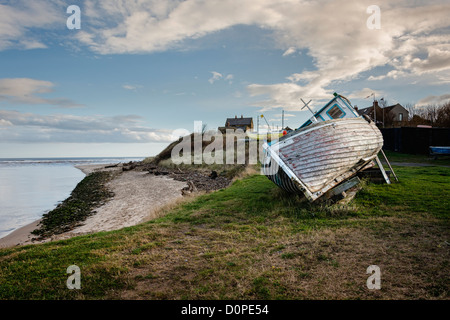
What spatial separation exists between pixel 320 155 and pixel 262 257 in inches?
174

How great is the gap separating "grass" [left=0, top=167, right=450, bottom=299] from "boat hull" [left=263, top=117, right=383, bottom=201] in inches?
42.7

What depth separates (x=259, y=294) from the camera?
418cm

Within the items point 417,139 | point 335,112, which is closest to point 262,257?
point 335,112

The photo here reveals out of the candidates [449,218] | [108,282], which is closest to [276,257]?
[108,282]

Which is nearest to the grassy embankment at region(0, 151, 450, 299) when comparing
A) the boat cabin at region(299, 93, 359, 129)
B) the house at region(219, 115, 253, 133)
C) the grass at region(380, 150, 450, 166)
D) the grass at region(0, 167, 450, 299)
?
the grass at region(0, 167, 450, 299)

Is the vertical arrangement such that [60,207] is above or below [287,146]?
Answer: below

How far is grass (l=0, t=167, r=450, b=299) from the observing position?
4.33 meters

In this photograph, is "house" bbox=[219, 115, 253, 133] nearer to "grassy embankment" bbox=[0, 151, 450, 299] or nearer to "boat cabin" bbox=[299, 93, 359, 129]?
"boat cabin" bbox=[299, 93, 359, 129]

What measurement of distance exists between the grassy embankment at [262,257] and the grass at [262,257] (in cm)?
2

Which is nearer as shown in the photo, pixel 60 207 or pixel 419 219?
pixel 419 219

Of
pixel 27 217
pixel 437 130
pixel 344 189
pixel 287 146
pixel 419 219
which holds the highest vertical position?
pixel 437 130

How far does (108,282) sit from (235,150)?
29.9 m

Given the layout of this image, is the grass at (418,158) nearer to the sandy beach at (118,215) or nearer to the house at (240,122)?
the sandy beach at (118,215)
